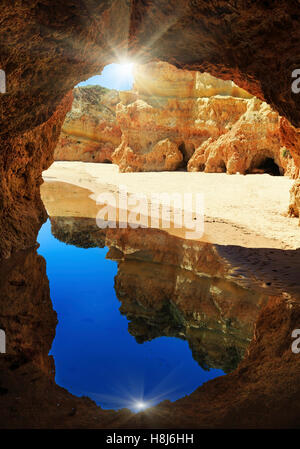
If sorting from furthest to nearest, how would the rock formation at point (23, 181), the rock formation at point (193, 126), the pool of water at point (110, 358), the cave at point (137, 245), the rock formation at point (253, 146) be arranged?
1. the rock formation at point (193, 126)
2. the rock formation at point (253, 146)
3. the rock formation at point (23, 181)
4. the pool of water at point (110, 358)
5. the cave at point (137, 245)

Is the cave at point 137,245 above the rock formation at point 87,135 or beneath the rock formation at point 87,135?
beneath

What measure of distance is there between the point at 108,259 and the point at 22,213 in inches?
88.4

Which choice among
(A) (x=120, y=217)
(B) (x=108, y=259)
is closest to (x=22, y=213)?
(B) (x=108, y=259)

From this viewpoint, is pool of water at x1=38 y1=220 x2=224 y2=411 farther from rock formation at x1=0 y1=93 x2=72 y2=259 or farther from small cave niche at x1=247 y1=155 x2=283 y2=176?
small cave niche at x1=247 y1=155 x2=283 y2=176

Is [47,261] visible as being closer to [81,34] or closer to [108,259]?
[108,259]

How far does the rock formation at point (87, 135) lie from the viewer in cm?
3419

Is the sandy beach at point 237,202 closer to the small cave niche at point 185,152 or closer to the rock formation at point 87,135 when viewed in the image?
the small cave niche at point 185,152

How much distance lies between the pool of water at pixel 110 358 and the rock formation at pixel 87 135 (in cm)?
3158

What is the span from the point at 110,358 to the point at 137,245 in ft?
13.3

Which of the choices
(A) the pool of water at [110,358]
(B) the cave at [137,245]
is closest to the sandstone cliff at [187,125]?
(B) the cave at [137,245]

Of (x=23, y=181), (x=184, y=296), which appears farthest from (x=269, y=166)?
(x=184, y=296)

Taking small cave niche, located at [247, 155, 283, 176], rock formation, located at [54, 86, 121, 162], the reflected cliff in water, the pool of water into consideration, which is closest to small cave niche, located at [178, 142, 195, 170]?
small cave niche, located at [247, 155, 283, 176]

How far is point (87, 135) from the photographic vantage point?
114 ft

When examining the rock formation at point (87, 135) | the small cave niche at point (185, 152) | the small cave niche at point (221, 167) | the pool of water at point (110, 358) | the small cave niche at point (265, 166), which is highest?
the rock formation at point (87, 135)
